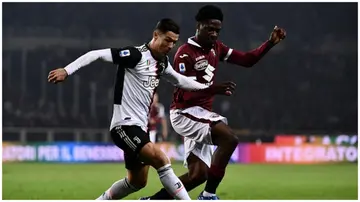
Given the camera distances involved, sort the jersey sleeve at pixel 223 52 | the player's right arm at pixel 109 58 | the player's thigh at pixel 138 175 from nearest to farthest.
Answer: the player's right arm at pixel 109 58 < the player's thigh at pixel 138 175 < the jersey sleeve at pixel 223 52

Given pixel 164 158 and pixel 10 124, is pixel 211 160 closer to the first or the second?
pixel 164 158

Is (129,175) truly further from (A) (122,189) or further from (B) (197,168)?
(B) (197,168)

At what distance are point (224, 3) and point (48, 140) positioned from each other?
597 cm

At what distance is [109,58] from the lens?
23.8 feet

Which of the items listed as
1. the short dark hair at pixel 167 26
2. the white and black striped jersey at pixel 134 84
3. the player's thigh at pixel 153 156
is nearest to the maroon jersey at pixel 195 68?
the white and black striped jersey at pixel 134 84

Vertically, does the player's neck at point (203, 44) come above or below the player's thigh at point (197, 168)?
above

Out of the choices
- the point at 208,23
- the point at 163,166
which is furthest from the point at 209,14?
the point at 163,166

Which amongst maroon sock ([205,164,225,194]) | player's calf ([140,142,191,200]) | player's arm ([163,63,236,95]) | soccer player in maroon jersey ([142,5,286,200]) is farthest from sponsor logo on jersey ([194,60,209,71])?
player's calf ([140,142,191,200])

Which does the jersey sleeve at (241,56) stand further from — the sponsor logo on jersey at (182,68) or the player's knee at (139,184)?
the player's knee at (139,184)

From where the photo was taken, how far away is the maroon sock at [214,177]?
835cm

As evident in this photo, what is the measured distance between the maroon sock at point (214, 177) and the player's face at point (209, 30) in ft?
3.93

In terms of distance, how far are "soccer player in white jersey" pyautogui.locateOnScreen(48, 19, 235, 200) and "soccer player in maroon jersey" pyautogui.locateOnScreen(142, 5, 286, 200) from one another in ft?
2.62

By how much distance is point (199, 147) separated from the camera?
870 cm

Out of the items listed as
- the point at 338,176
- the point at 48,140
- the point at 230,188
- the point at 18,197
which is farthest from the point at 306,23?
the point at 18,197
